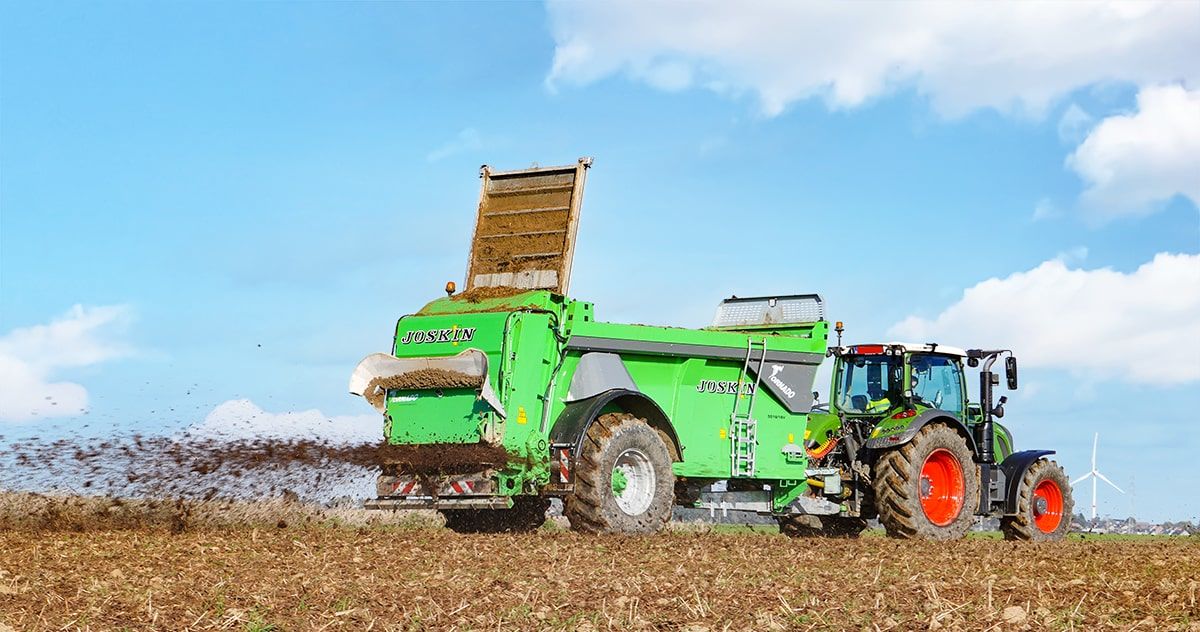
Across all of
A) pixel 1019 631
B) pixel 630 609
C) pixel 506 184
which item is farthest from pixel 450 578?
pixel 506 184

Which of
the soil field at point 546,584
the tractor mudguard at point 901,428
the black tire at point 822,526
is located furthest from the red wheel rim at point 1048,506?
the soil field at point 546,584

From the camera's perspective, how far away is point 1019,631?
7.61 meters

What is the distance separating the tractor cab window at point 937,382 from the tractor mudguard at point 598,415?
3866mm

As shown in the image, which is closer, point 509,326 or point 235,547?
point 235,547

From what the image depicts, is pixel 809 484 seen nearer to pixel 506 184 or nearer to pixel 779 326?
pixel 779 326

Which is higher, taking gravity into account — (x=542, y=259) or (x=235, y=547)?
(x=542, y=259)

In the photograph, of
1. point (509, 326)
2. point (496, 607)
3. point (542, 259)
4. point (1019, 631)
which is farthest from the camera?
point (542, 259)

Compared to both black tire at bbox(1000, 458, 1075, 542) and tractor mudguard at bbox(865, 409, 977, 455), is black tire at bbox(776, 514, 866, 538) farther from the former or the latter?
black tire at bbox(1000, 458, 1075, 542)

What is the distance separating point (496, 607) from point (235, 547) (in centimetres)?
420

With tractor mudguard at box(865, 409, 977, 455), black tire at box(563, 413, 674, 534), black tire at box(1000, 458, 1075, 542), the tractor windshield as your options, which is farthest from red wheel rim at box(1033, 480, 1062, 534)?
black tire at box(563, 413, 674, 534)

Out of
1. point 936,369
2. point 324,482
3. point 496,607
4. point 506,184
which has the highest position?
point 506,184

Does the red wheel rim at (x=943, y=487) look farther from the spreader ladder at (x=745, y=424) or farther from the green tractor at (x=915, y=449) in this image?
the spreader ladder at (x=745, y=424)

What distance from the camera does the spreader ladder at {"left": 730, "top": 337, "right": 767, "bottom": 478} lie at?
1491 centimetres

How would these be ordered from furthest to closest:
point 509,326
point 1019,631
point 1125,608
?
point 509,326
point 1125,608
point 1019,631
